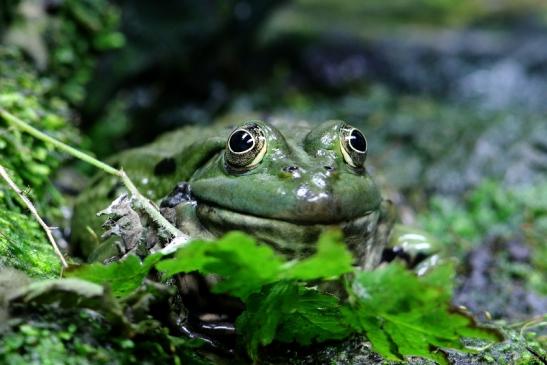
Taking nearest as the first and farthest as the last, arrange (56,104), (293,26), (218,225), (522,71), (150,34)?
(218,225) < (56,104) < (150,34) < (522,71) < (293,26)

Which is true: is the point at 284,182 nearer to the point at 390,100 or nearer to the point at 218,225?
the point at 218,225

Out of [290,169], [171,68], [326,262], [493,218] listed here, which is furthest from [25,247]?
[171,68]

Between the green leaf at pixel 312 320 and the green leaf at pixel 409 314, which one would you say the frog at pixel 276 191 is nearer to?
the green leaf at pixel 312 320

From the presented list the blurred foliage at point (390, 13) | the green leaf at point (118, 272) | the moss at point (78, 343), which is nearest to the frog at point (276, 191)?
the green leaf at point (118, 272)

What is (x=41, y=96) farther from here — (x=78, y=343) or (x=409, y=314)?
(x=409, y=314)

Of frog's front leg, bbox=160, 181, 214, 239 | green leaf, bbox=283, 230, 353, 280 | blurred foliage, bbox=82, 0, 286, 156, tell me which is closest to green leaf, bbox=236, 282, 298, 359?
green leaf, bbox=283, 230, 353, 280

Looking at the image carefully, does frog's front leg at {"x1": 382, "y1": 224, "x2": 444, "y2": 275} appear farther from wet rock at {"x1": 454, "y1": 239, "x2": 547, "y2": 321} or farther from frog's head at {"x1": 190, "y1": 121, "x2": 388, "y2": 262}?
frog's head at {"x1": 190, "y1": 121, "x2": 388, "y2": 262}

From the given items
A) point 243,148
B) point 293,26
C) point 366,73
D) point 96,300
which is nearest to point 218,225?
point 243,148
